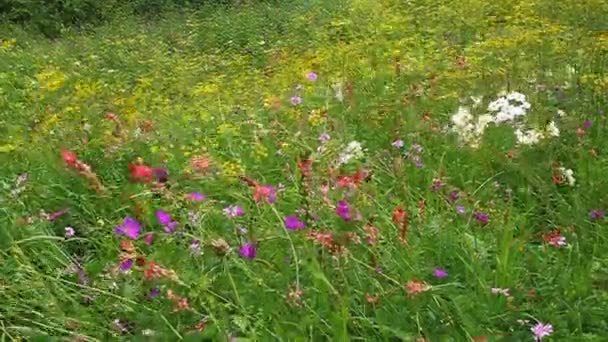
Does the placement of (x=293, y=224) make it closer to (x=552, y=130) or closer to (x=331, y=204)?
(x=331, y=204)

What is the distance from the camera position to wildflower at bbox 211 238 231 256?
2.05 meters

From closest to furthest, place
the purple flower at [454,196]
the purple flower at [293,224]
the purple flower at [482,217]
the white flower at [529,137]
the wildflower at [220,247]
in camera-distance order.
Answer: the wildflower at [220,247] → the purple flower at [293,224] → the purple flower at [482,217] → the purple flower at [454,196] → the white flower at [529,137]

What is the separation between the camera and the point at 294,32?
7.63 m

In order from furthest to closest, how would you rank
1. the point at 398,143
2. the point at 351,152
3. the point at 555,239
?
the point at 398,143 < the point at 351,152 < the point at 555,239

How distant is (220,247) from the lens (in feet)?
6.80

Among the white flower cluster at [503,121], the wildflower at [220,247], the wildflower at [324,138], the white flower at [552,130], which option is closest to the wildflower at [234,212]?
the wildflower at [220,247]

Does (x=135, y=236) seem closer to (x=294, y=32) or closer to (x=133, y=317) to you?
(x=133, y=317)

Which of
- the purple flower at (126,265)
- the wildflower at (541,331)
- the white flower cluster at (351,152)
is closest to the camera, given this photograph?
the wildflower at (541,331)

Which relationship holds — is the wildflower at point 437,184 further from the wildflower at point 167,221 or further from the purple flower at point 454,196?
the wildflower at point 167,221

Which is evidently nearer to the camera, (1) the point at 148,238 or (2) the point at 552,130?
(1) the point at 148,238

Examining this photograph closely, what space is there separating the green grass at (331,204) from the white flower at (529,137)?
1.5 inches

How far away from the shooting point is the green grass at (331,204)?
2115mm

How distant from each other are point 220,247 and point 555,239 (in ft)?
3.18

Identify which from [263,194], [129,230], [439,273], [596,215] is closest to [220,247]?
[263,194]
